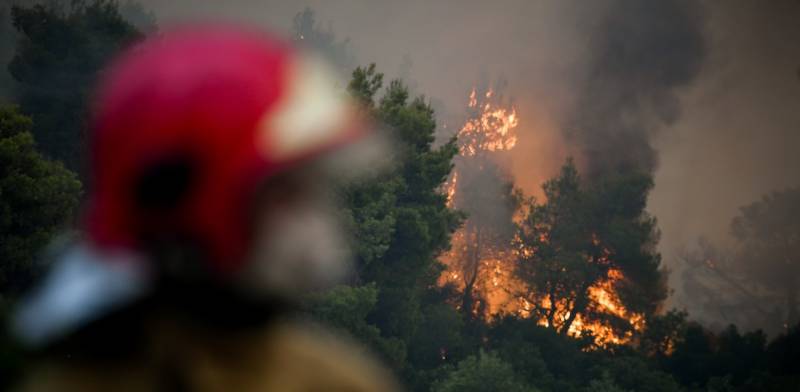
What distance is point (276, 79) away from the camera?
80 cm

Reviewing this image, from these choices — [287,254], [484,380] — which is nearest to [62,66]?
[484,380]

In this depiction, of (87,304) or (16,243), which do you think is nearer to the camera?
(87,304)

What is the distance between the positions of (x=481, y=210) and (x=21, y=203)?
3357cm

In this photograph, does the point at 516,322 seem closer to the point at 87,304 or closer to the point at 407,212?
the point at 407,212

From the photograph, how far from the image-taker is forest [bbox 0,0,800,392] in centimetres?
1119

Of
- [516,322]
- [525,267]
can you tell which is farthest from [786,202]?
[516,322]

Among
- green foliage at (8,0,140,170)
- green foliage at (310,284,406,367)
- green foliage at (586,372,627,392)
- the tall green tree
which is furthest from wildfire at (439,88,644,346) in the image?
green foliage at (8,0,140,170)

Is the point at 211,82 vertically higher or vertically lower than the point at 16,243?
lower

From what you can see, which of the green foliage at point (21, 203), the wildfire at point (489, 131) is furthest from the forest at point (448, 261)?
the wildfire at point (489, 131)

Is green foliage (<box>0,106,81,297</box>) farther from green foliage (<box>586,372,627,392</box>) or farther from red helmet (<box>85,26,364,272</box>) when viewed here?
green foliage (<box>586,372,627,392</box>)

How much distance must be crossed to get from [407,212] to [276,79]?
17.2 metres

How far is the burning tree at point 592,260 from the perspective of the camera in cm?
2730

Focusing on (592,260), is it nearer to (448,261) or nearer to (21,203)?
(448,261)

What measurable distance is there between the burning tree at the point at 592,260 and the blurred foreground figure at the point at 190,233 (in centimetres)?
2721
